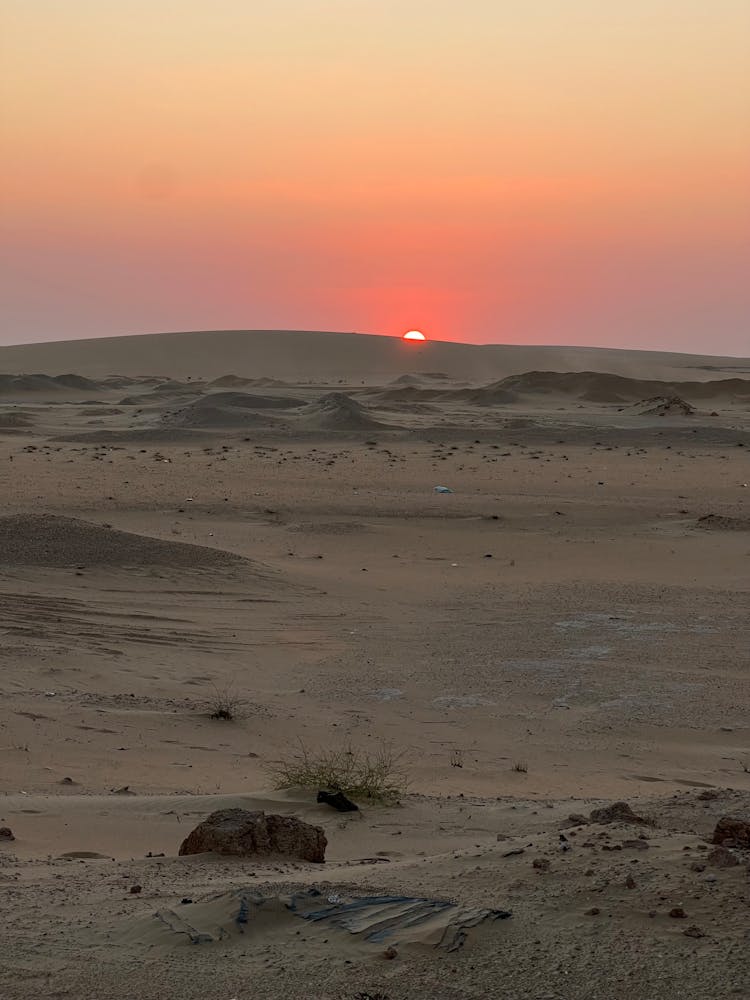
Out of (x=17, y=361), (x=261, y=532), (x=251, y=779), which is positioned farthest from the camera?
(x=17, y=361)

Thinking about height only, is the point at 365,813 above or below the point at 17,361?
below

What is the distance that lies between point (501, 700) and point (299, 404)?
3269 centimetres

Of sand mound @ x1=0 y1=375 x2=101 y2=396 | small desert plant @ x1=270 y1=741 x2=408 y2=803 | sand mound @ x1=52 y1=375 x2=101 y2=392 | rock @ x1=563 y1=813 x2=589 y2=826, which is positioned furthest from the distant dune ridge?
rock @ x1=563 y1=813 x2=589 y2=826

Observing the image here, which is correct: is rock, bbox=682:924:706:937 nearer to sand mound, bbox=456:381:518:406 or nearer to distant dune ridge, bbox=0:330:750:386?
sand mound, bbox=456:381:518:406

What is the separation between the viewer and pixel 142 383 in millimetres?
64938

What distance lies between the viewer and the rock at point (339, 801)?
625cm

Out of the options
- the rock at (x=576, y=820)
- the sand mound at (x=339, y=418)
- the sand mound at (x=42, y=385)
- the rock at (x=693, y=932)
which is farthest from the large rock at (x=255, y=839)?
the sand mound at (x=42, y=385)

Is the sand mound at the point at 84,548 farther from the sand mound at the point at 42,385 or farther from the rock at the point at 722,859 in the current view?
the sand mound at the point at 42,385

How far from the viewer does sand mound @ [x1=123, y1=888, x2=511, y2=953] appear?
4086 millimetres

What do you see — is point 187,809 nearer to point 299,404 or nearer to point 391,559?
point 391,559

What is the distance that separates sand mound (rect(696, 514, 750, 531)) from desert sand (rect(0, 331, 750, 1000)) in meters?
0.06

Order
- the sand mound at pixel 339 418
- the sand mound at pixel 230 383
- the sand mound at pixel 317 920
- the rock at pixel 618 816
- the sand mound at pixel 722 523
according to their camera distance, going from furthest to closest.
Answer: the sand mound at pixel 230 383
the sand mound at pixel 339 418
the sand mound at pixel 722 523
the rock at pixel 618 816
the sand mound at pixel 317 920

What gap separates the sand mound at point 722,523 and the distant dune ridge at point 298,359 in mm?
61666

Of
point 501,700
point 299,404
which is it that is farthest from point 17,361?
point 501,700
